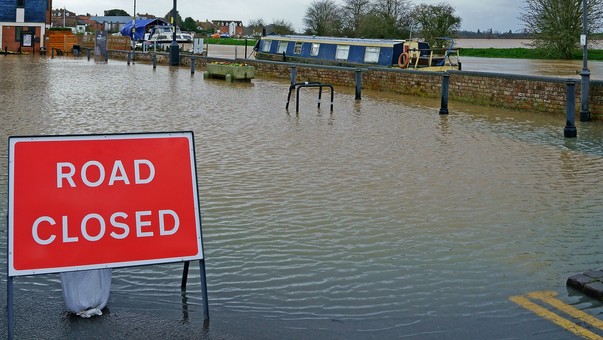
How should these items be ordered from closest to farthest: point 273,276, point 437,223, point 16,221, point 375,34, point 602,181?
point 16,221 < point 273,276 < point 437,223 < point 602,181 < point 375,34

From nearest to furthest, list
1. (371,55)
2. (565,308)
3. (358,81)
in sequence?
(565,308), (358,81), (371,55)

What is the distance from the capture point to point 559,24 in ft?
178

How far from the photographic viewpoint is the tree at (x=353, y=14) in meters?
70.8

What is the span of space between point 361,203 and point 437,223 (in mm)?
1066

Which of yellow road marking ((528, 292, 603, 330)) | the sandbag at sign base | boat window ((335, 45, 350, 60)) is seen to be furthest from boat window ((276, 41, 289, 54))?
the sandbag at sign base

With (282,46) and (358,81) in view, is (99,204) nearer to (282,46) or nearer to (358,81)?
(358,81)

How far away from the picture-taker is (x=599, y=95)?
57.8 ft

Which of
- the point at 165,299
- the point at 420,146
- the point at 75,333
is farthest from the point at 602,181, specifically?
the point at 75,333

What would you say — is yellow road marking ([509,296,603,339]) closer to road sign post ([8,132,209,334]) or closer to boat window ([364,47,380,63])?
road sign post ([8,132,209,334])

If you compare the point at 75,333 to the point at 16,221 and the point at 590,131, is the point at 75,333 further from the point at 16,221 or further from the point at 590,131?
the point at 590,131

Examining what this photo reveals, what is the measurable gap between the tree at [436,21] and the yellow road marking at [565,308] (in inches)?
2127

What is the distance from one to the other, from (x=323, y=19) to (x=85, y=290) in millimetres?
71425

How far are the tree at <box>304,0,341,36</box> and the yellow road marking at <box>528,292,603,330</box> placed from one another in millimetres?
67746

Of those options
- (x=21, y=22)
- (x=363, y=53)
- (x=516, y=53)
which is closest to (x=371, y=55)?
(x=363, y=53)
